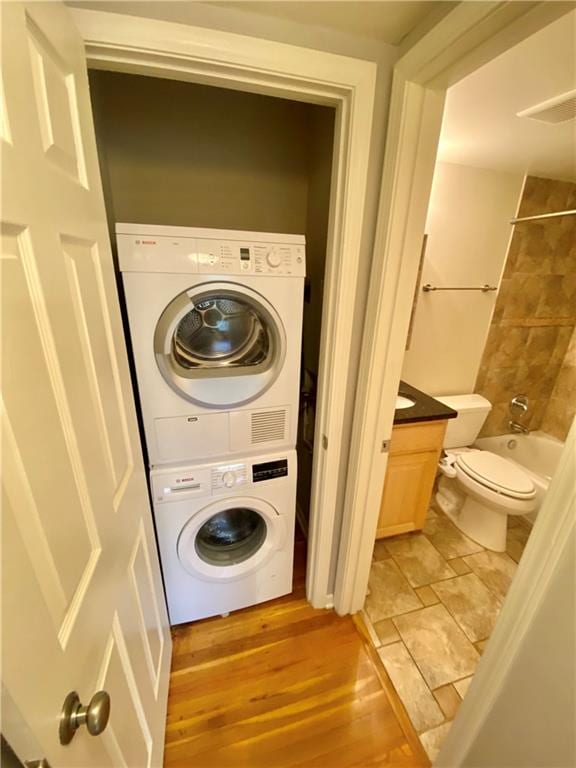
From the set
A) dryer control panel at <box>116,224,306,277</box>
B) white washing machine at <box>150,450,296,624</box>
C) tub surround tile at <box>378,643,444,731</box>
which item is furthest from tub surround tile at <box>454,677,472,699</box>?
dryer control panel at <box>116,224,306,277</box>

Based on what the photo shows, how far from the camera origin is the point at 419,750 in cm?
111

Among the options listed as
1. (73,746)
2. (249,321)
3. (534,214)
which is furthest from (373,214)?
(534,214)

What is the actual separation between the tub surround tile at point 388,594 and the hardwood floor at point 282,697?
15 cm

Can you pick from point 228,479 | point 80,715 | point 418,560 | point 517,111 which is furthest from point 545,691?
point 517,111

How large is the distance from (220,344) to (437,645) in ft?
5.35

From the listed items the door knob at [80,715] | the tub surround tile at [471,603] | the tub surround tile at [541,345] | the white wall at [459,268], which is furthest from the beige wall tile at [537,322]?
the door knob at [80,715]

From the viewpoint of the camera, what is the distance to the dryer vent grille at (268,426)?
1.24 meters

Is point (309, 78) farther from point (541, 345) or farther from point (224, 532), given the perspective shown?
point (541, 345)

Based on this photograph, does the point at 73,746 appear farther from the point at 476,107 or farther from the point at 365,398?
the point at 476,107

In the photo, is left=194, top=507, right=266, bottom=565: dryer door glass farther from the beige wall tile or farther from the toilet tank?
the beige wall tile

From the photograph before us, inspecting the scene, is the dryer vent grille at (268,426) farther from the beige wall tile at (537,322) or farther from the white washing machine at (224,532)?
the beige wall tile at (537,322)

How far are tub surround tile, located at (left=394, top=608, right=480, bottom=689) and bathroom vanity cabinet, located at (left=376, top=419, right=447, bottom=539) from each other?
0.41 metres

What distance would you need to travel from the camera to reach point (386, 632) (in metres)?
1.47

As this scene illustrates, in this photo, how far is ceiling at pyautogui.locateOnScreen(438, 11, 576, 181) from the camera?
992mm
